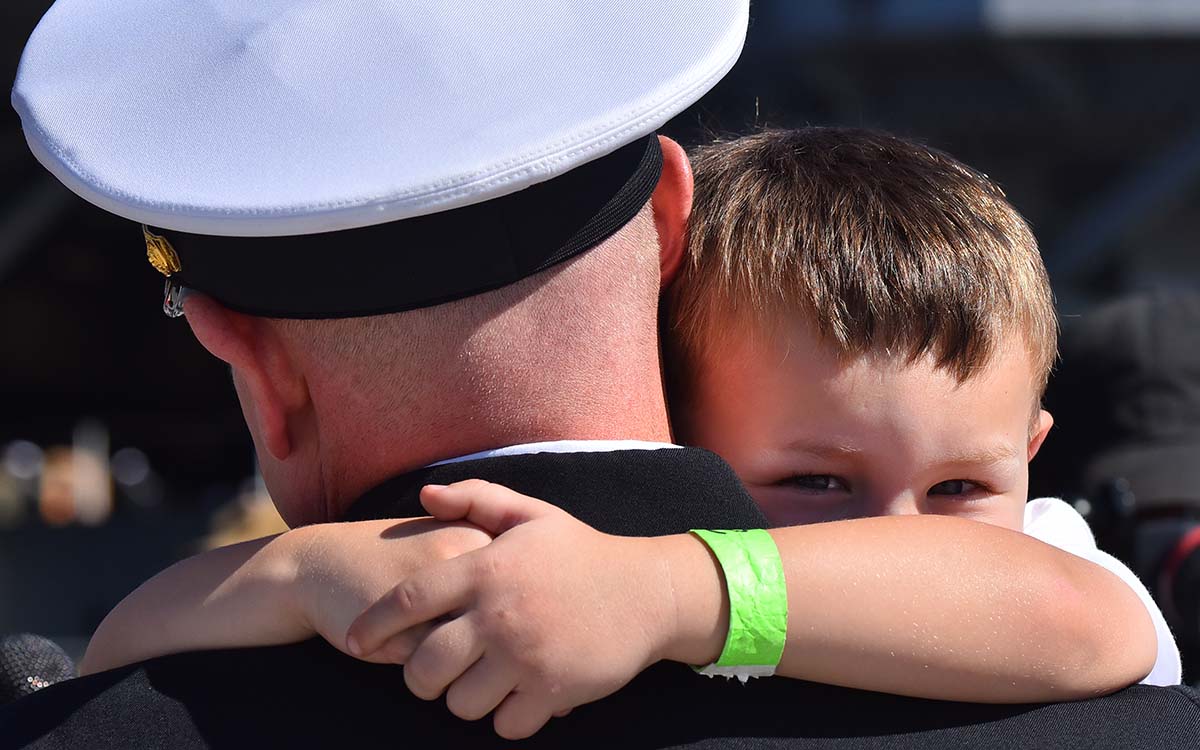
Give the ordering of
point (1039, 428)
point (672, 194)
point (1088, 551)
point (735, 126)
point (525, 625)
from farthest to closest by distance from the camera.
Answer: point (735, 126), point (1039, 428), point (1088, 551), point (672, 194), point (525, 625)

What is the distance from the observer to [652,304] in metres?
1.42

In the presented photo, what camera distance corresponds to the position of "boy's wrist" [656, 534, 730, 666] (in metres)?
1.16

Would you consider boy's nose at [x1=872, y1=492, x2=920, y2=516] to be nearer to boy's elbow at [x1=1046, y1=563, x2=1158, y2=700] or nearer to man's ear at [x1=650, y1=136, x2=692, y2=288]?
boy's elbow at [x1=1046, y1=563, x2=1158, y2=700]

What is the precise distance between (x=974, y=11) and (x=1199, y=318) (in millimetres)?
9635

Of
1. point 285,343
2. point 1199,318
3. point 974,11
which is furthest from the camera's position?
point 974,11

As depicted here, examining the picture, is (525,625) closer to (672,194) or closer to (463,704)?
(463,704)

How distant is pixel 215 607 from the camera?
1.28 meters

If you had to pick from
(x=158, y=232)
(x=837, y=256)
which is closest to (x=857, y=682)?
(x=837, y=256)

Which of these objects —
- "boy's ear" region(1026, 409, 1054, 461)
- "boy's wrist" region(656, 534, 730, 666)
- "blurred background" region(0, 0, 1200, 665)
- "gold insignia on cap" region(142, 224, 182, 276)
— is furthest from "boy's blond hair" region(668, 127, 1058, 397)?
"blurred background" region(0, 0, 1200, 665)

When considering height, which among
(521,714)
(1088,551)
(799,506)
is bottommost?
(1088,551)

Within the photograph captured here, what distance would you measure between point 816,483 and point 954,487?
0.20 metres

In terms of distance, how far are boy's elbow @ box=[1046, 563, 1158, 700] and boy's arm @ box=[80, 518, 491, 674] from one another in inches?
22.6

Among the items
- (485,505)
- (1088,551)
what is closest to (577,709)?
(485,505)

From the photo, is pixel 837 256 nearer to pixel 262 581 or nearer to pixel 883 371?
pixel 883 371
